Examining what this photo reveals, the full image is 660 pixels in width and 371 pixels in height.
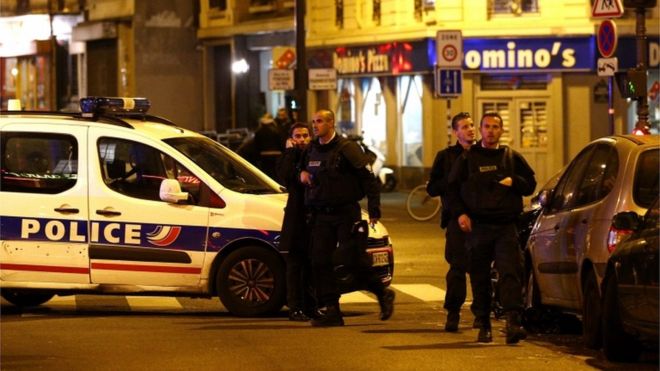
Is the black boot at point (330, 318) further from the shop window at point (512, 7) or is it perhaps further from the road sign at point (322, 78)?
the shop window at point (512, 7)

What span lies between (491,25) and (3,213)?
73.6 ft

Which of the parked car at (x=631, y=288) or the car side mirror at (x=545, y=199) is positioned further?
the car side mirror at (x=545, y=199)

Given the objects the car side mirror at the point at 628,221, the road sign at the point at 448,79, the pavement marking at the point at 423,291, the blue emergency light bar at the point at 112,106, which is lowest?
the pavement marking at the point at 423,291

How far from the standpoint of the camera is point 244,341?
35.2 ft

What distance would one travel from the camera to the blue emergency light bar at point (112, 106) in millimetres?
12844

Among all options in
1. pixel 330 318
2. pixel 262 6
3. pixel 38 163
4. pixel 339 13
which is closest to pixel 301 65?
pixel 339 13

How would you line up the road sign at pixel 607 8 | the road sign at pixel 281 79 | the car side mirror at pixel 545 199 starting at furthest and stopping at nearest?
the road sign at pixel 281 79
the road sign at pixel 607 8
the car side mirror at pixel 545 199

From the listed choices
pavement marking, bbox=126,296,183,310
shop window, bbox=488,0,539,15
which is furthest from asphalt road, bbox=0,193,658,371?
shop window, bbox=488,0,539,15

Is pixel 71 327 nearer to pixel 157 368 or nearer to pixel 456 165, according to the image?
pixel 157 368

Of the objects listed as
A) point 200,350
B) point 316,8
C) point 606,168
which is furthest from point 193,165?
point 316,8

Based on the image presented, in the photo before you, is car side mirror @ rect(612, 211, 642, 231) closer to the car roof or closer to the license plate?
the license plate

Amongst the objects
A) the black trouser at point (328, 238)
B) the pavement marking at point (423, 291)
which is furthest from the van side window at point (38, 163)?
the pavement marking at point (423, 291)

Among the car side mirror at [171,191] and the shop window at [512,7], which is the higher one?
the shop window at [512,7]

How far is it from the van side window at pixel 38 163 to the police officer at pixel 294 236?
1955 millimetres
